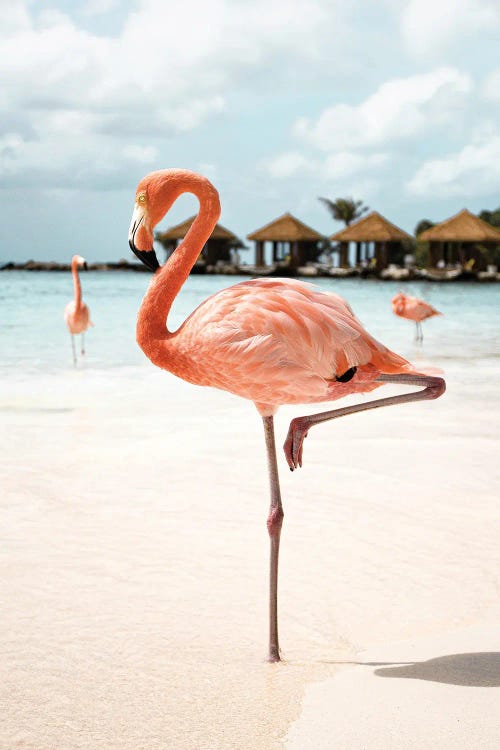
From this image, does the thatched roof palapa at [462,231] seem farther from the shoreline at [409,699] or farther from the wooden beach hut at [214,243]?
the shoreline at [409,699]

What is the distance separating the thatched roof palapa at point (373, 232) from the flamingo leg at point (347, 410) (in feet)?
160

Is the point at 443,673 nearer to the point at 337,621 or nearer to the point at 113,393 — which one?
the point at 337,621

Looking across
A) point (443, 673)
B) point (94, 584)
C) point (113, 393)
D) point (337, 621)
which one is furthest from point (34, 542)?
point (113, 393)

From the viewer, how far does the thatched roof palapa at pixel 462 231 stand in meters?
47.8

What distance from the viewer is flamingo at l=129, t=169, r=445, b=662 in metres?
2.61

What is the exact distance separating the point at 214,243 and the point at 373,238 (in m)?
15.0

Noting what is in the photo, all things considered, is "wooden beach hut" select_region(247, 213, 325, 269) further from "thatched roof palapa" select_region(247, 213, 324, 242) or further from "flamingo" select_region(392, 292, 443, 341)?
"flamingo" select_region(392, 292, 443, 341)

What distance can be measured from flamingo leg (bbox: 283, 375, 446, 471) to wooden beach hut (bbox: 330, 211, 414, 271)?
48.9 metres

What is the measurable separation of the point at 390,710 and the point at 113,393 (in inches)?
Answer: 267

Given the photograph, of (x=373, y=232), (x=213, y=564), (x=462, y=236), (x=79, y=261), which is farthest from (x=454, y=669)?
(x=373, y=232)

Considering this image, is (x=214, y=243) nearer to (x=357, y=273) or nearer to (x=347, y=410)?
(x=357, y=273)

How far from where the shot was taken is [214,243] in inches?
2450

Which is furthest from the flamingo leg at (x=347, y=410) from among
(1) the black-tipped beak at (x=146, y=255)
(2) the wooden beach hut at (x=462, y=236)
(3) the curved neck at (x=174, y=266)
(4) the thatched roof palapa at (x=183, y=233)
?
(4) the thatched roof palapa at (x=183, y=233)

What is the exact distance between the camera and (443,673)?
8.82 ft
